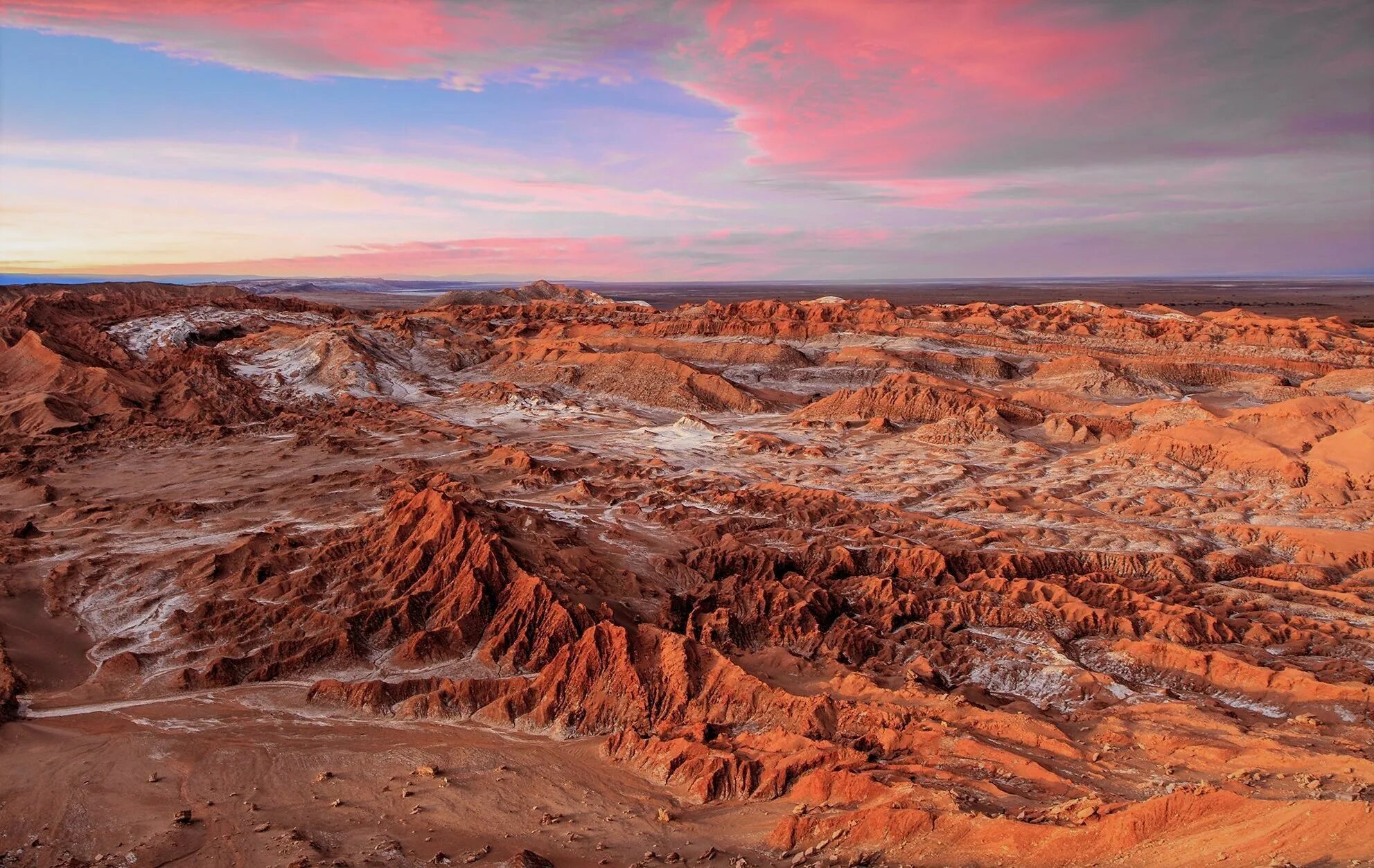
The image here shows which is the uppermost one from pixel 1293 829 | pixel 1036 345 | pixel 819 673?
pixel 1036 345

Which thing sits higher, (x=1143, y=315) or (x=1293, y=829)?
(x=1143, y=315)

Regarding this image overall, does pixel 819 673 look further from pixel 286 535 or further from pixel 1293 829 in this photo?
pixel 286 535

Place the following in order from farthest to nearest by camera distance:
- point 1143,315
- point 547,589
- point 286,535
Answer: point 1143,315, point 286,535, point 547,589

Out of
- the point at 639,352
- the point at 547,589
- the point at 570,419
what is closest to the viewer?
the point at 547,589

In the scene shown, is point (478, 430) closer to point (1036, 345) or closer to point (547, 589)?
point (547, 589)

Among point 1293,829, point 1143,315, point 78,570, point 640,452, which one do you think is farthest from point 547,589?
point 1143,315

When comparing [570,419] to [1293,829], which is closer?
[1293,829]
